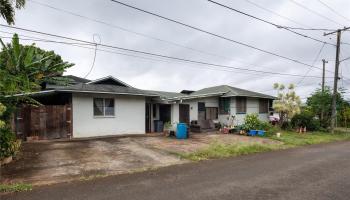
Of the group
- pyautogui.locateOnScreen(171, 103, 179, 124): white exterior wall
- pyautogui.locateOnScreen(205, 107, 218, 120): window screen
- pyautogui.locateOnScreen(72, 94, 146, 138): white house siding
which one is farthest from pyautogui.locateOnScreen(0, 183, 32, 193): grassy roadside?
pyautogui.locateOnScreen(205, 107, 218, 120): window screen

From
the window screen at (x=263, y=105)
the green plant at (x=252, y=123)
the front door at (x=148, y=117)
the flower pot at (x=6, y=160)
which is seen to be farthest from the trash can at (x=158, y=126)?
the window screen at (x=263, y=105)

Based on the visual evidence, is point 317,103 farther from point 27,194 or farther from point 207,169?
point 27,194

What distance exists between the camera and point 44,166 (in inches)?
294

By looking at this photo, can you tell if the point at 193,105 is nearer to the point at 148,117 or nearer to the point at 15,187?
the point at 148,117

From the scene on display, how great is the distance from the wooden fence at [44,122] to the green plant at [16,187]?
24.6 feet

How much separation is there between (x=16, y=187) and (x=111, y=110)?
987cm

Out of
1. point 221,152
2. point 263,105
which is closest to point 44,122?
point 221,152

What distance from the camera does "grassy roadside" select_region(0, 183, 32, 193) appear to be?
531 centimetres

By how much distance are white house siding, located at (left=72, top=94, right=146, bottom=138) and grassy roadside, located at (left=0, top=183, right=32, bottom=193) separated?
27.0ft

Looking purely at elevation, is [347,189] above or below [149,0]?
below

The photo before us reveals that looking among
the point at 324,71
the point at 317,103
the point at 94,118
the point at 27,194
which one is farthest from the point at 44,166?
the point at 324,71

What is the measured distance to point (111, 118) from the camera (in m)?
15.1

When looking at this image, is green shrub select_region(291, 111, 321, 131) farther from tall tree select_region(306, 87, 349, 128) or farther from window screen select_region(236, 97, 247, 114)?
window screen select_region(236, 97, 247, 114)

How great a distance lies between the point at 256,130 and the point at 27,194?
51.3 feet
